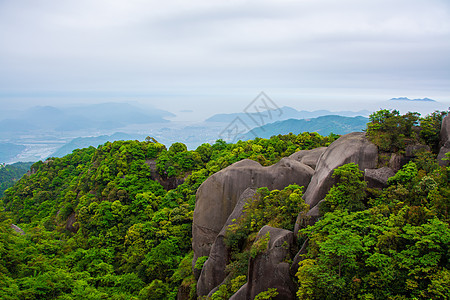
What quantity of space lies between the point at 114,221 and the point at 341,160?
2122 centimetres

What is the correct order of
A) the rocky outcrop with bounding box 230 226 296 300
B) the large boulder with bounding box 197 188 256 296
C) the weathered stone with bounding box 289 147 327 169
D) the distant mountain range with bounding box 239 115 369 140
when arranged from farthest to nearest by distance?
1. the distant mountain range with bounding box 239 115 369 140
2. the weathered stone with bounding box 289 147 327 169
3. the large boulder with bounding box 197 188 256 296
4. the rocky outcrop with bounding box 230 226 296 300

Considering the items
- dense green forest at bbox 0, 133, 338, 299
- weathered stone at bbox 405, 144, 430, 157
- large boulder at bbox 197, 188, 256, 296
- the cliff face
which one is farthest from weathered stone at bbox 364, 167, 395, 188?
dense green forest at bbox 0, 133, 338, 299

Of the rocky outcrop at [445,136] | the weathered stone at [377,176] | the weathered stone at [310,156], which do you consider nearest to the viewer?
the weathered stone at [377,176]

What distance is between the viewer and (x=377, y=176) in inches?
516

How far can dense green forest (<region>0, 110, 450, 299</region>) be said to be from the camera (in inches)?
351

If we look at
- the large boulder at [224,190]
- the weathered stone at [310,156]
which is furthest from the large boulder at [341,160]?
the weathered stone at [310,156]

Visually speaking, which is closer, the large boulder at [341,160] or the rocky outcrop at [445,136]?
the rocky outcrop at [445,136]

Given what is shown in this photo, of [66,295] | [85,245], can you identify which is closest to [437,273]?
[66,295]

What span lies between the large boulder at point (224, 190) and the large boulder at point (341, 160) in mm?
2816

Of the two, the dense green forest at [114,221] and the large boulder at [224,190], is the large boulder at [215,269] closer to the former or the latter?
the dense green forest at [114,221]

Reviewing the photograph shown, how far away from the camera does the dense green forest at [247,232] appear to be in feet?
29.2

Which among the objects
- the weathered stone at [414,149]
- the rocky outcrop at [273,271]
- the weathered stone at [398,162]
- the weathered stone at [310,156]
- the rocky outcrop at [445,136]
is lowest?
the rocky outcrop at [273,271]

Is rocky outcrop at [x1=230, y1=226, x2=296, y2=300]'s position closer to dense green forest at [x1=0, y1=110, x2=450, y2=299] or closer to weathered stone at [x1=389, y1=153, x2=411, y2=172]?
dense green forest at [x1=0, y1=110, x2=450, y2=299]

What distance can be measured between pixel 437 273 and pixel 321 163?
344 inches
